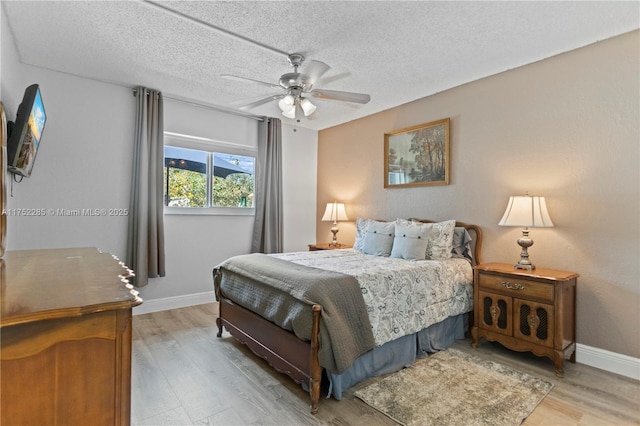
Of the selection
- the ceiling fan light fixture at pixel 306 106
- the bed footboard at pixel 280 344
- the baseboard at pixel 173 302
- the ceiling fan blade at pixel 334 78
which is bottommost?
the baseboard at pixel 173 302

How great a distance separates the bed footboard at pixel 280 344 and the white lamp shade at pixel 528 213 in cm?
187

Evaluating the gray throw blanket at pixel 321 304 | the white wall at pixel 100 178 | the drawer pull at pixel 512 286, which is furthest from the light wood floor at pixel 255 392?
the white wall at pixel 100 178

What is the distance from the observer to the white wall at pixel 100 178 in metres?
3.21

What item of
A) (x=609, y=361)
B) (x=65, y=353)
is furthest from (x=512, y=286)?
(x=65, y=353)

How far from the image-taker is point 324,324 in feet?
6.57

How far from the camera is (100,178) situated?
3.60 meters

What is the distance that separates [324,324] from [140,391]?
1.36 m

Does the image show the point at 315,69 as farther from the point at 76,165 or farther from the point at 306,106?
the point at 76,165

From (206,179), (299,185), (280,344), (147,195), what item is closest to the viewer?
(280,344)

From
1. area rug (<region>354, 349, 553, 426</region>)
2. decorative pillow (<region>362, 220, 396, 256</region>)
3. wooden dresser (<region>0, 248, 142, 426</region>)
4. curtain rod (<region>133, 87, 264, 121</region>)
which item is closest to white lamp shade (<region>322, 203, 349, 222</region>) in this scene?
decorative pillow (<region>362, 220, 396, 256</region>)

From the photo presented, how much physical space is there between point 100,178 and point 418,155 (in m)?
3.66

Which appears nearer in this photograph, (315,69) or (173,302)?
(315,69)

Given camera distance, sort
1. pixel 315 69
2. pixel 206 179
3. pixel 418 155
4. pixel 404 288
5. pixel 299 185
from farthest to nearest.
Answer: pixel 299 185
pixel 206 179
pixel 418 155
pixel 404 288
pixel 315 69

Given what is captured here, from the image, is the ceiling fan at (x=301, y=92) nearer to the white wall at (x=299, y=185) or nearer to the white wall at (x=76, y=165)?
the white wall at (x=76, y=165)
